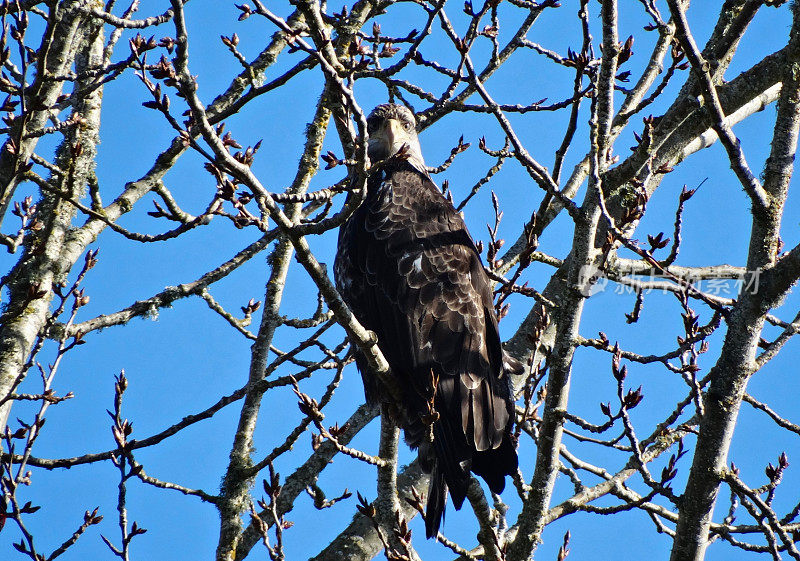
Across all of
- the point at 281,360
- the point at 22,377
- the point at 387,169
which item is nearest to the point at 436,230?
the point at 387,169

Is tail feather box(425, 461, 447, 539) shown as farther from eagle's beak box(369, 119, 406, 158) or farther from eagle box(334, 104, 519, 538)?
eagle's beak box(369, 119, 406, 158)

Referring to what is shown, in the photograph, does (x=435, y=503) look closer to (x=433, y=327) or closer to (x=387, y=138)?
(x=433, y=327)

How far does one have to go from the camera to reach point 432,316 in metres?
4.47

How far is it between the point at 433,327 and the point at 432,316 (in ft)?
0.21

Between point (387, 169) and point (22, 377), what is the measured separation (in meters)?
2.40

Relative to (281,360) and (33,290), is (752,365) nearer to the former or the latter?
(281,360)

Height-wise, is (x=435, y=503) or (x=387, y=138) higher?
(x=387, y=138)

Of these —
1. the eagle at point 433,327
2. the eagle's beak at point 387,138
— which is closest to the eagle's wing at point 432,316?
the eagle at point 433,327

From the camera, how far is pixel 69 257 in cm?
471

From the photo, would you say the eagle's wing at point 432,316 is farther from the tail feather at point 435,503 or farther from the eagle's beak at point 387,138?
the eagle's beak at point 387,138

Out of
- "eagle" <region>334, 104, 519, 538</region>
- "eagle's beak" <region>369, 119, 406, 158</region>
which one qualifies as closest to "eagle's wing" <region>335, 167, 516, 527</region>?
"eagle" <region>334, 104, 519, 538</region>

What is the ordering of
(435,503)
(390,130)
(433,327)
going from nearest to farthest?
(435,503) < (433,327) < (390,130)

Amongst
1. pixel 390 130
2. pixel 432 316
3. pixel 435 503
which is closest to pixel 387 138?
pixel 390 130

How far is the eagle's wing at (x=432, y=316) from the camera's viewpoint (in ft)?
13.6
